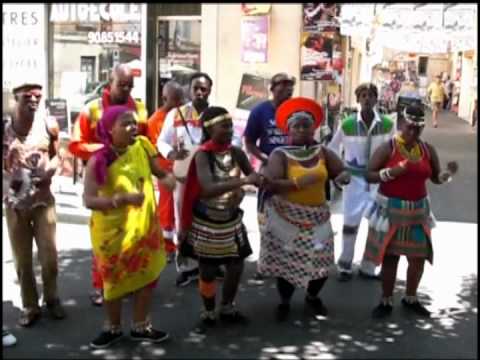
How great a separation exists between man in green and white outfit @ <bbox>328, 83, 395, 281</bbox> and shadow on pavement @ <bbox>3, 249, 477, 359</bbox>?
379 mm

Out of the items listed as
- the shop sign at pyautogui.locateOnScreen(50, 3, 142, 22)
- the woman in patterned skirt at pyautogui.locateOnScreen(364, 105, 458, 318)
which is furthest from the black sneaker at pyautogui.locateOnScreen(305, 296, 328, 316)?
the shop sign at pyautogui.locateOnScreen(50, 3, 142, 22)

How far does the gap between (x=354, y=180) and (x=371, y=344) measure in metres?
1.69

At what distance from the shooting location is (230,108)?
914 cm

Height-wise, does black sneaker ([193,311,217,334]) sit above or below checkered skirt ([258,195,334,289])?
below

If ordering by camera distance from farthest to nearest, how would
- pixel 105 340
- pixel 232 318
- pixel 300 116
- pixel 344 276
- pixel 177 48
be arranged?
1. pixel 177 48
2. pixel 344 276
3. pixel 232 318
4. pixel 300 116
5. pixel 105 340

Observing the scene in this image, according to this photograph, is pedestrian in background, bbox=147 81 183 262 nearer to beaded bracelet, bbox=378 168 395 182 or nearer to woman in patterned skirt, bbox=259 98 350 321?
woman in patterned skirt, bbox=259 98 350 321

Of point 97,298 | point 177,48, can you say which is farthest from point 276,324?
point 177,48

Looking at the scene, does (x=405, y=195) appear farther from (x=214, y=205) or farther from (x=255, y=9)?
(x=255, y=9)

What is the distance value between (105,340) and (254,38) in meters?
5.58

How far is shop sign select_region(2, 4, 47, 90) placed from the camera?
886cm

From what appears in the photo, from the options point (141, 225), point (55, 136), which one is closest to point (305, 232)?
point (141, 225)

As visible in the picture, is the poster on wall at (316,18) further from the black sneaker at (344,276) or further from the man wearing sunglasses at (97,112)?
the man wearing sunglasses at (97,112)

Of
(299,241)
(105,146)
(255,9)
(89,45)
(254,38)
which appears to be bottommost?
(299,241)

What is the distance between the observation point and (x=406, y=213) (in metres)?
4.70
